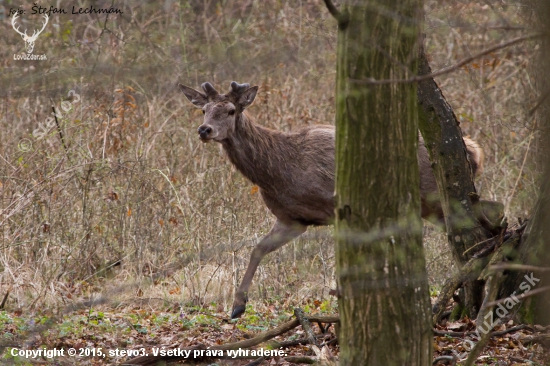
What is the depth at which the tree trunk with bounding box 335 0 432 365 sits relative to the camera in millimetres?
3943

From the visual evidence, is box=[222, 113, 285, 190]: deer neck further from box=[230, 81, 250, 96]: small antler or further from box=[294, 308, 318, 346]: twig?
box=[294, 308, 318, 346]: twig

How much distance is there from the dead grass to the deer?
37 cm

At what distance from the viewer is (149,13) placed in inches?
645

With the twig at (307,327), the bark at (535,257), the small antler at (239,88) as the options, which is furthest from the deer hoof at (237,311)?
the bark at (535,257)

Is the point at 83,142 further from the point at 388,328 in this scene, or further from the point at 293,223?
the point at 388,328

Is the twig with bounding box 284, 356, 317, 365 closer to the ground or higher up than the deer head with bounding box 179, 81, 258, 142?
closer to the ground

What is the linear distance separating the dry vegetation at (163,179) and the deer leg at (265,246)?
0.20 meters

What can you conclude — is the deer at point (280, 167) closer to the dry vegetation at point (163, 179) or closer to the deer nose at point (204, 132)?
the deer nose at point (204, 132)

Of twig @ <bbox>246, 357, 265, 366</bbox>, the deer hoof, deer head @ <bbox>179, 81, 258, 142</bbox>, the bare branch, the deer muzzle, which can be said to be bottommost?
twig @ <bbox>246, 357, 265, 366</bbox>

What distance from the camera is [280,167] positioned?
8.82 meters

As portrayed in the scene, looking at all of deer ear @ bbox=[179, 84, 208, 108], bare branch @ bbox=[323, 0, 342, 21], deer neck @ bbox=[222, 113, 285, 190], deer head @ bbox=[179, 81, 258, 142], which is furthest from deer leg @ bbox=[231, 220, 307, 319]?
bare branch @ bbox=[323, 0, 342, 21]

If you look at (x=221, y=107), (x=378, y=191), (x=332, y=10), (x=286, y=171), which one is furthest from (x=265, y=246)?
(x=332, y=10)

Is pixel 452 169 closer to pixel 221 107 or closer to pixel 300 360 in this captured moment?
pixel 300 360

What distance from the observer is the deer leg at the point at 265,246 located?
26.7ft
